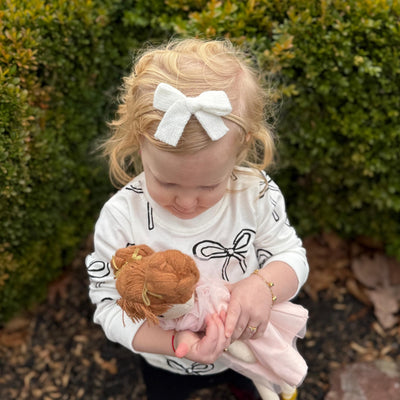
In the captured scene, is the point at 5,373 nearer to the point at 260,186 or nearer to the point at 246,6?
the point at 260,186

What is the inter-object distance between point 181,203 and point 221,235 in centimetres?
31

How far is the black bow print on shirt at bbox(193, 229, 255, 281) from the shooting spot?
77.1 inches

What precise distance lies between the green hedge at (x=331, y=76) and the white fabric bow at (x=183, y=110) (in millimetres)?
1134

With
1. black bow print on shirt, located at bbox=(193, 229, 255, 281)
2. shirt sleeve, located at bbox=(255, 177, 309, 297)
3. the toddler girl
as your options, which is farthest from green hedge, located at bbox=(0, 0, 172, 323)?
shirt sleeve, located at bbox=(255, 177, 309, 297)

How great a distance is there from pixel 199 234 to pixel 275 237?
0.35 m

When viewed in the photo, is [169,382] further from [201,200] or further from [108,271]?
[201,200]

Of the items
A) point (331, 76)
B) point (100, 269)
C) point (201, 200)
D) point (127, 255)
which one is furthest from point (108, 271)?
point (331, 76)

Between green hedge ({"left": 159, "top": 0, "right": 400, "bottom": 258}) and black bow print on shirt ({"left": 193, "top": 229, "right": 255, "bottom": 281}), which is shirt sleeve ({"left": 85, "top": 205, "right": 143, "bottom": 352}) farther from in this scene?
green hedge ({"left": 159, "top": 0, "right": 400, "bottom": 258})

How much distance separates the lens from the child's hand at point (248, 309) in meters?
1.79

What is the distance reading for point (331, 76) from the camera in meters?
2.66

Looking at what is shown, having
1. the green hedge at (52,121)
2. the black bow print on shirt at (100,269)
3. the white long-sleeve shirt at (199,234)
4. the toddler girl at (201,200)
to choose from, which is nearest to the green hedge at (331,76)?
the green hedge at (52,121)

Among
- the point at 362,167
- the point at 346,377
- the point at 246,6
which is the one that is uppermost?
the point at 246,6

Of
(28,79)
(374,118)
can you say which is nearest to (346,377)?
(374,118)

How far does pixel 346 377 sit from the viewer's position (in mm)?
3000
